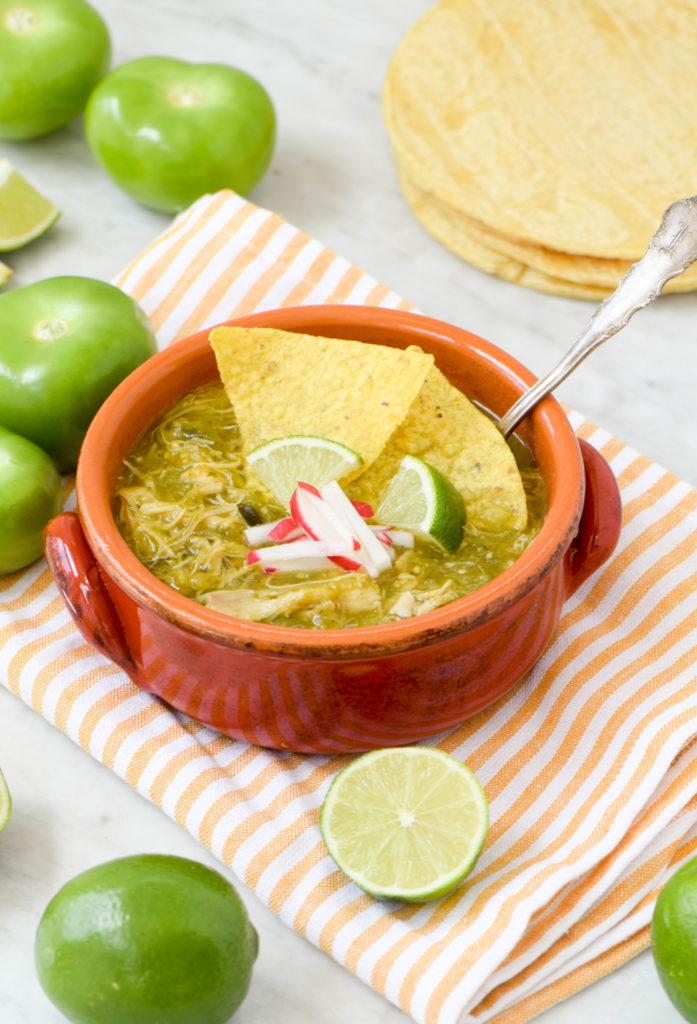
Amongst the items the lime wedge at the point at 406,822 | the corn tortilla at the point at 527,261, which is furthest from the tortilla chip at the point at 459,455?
the corn tortilla at the point at 527,261

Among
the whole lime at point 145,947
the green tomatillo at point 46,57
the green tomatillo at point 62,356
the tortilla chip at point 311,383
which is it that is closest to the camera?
the whole lime at point 145,947

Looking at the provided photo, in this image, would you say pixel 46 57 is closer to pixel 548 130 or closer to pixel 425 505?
pixel 548 130

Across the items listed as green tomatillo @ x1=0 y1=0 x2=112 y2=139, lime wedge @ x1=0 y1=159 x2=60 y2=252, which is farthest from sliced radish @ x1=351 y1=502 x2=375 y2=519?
green tomatillo @ x1=0 y1=0 x2=112 y2=139

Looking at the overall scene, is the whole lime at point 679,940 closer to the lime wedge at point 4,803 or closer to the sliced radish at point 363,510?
the sliced radish at point 363,510

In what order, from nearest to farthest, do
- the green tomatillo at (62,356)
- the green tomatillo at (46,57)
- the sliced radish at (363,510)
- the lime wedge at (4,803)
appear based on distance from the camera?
the lime wedge at (4,803) → the sliced radish at (363,510) → the green tomatillo at (62,356) → the green tomatillo at (46,57)

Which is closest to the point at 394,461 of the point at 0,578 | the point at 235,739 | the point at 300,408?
the point at 300,408

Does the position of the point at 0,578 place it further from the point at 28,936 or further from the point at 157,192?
the point at 157,192

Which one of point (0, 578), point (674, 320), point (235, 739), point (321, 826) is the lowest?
point (0, 578)
